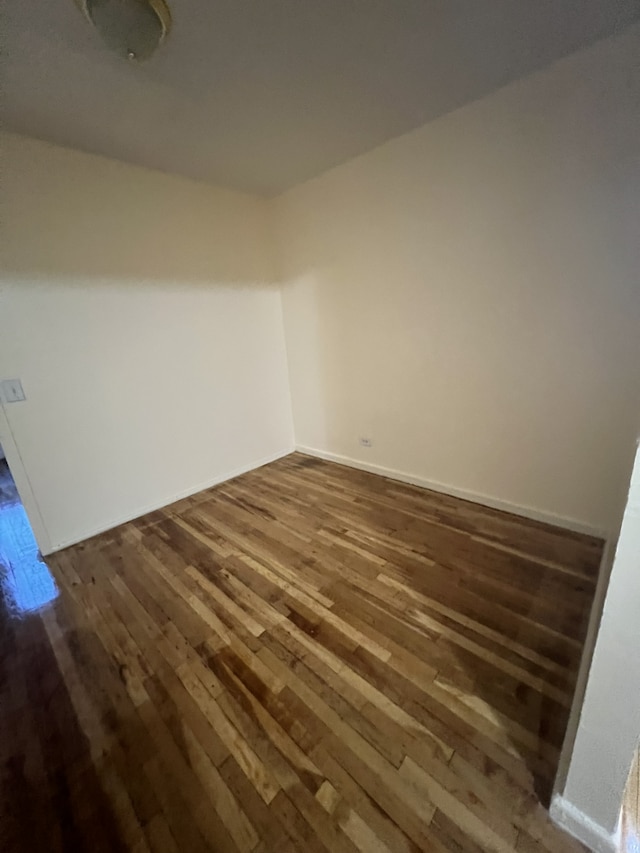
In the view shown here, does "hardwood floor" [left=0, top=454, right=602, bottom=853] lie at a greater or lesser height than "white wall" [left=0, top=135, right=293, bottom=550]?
lesser

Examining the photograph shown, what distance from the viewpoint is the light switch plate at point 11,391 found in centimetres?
202

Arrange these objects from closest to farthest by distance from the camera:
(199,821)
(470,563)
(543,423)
Result: (199,821) < (470,563) < (543,423)

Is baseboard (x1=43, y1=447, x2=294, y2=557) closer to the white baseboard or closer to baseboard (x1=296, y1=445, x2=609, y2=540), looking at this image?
baseboard (x1=296, y1=445, x2=609, y2=540)

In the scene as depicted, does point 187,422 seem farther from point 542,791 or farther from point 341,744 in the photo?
point 542,791

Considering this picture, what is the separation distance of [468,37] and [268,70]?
0.89 m

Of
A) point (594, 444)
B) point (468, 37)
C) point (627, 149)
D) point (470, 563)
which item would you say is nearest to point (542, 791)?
point (470, 563)

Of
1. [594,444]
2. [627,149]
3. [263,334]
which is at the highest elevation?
[627,149]

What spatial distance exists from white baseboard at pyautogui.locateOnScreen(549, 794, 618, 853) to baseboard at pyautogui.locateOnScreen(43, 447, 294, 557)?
108 inches

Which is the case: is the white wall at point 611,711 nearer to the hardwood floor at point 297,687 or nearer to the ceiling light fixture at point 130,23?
the hardwood floor at point 297,687

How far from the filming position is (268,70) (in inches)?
61.4

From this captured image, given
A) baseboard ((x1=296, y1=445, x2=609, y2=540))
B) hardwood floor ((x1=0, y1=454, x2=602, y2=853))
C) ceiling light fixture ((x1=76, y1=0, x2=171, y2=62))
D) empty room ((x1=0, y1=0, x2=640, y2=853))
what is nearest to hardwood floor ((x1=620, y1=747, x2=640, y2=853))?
empty room ((x1=0, y1=0, x2=640, y2=853))

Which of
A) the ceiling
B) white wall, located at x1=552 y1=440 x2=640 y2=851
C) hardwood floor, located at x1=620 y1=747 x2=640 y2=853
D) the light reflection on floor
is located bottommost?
the light reflection on floor

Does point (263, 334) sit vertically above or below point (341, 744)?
above

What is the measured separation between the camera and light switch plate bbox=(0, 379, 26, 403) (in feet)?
6.61
